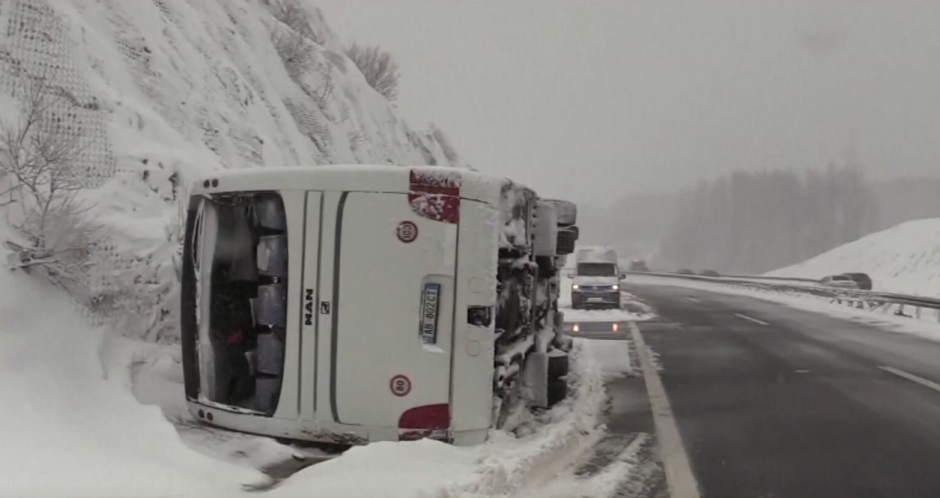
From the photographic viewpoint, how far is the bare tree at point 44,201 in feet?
22.5

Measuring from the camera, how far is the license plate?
219 inches

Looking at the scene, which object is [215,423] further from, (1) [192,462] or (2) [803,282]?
(2) [803,282]

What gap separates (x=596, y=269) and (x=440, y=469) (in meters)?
23.2

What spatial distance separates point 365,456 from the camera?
518 cm

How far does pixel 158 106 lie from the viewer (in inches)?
499

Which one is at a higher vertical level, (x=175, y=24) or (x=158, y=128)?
(x=175, y=24)

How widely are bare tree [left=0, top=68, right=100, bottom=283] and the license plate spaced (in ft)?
11.1

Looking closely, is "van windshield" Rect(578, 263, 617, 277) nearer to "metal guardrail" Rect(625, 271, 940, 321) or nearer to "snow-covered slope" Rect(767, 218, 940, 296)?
"metal guardrail" Rect(625, 271, 940, 321)

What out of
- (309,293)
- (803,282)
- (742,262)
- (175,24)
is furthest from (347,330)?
(742,262)

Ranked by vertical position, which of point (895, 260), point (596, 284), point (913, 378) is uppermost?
point (895, 260)

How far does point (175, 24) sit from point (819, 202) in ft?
383

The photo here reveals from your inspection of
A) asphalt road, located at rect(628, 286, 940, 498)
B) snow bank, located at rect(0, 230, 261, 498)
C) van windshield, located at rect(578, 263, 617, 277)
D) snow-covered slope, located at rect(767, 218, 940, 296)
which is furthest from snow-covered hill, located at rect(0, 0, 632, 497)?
snow-covered slope, located at rect(767, 218, 940, 296)

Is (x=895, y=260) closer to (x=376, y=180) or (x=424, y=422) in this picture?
(x=424, y=422)

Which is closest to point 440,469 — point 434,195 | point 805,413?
point 434,195
